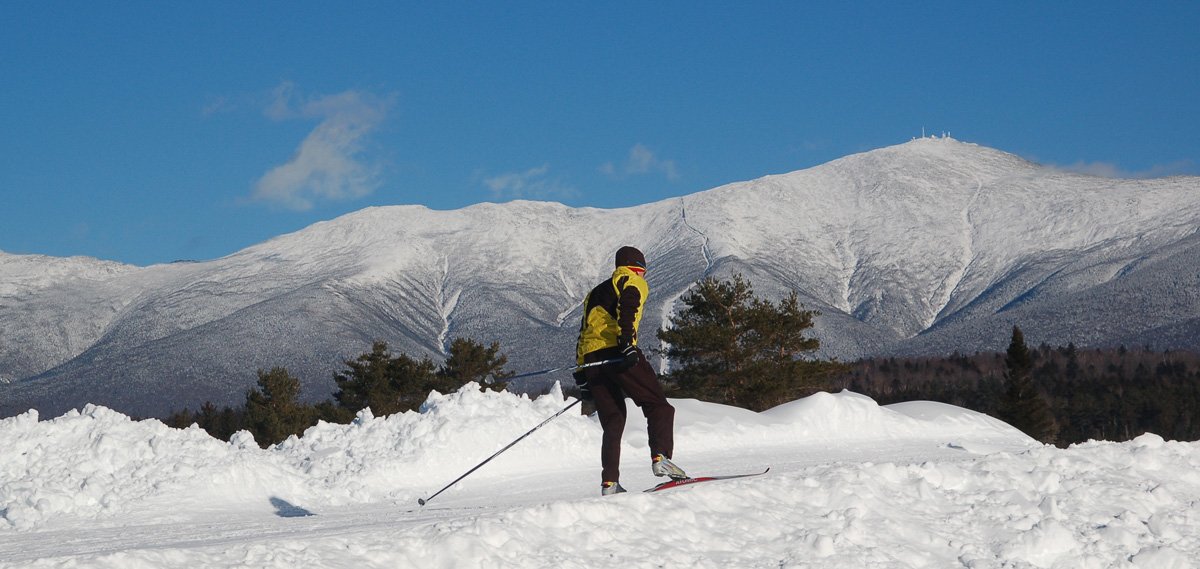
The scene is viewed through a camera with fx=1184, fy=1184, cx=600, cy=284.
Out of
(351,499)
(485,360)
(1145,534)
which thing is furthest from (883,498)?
(485,360)

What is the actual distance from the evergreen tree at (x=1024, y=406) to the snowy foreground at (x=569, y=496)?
53763mm

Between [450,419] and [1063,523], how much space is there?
1173 cm

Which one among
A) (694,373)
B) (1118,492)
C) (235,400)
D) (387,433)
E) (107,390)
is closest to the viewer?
(1118,492)

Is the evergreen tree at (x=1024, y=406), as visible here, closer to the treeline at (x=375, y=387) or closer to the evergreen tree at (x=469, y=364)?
the treeline at (x=375, y=387)

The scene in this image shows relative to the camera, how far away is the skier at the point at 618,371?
1002 centimetres

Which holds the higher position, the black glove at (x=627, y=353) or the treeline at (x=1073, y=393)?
the treeline at (x=1073, y=393)

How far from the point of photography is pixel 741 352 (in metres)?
47.5

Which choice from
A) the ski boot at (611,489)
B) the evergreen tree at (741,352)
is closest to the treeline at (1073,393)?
the evergreen tree at (741,352)

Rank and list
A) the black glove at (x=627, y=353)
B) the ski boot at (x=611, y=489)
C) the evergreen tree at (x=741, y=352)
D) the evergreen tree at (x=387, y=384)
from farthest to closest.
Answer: the evergreen tree at (x=387, y=384) < the evergreen tree at (x=741, y=352) < the ski boot at (x=611, y=489) < the black glove at (x=627, y=353)

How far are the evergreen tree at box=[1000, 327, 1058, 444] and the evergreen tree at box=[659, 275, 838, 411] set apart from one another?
29177 mm

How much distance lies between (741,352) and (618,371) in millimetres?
37848

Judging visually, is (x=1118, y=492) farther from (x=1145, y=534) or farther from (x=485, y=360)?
(x=485, y=360)

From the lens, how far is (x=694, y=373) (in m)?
48.2

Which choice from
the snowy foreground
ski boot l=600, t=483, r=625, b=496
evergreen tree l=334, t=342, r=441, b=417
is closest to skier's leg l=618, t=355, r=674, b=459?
ski boot l=600, t=483, r=625, b=496
